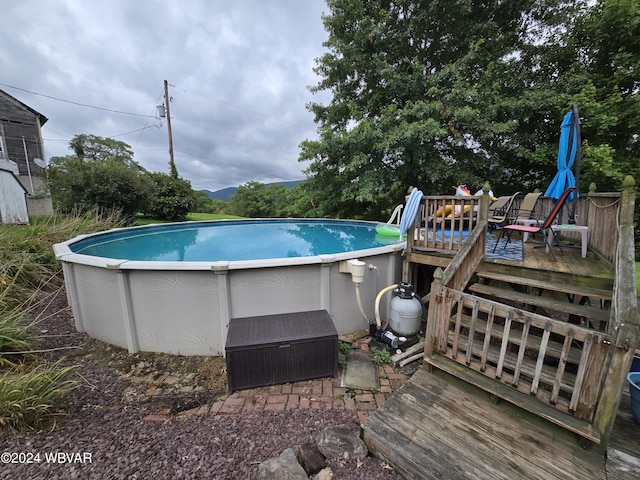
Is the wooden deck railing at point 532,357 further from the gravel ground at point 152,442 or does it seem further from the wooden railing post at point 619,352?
the gravel ground at point 152,442

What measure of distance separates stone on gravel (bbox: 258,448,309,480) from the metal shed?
1304 centimetres

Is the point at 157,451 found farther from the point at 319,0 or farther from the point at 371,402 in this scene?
the point at 319,0

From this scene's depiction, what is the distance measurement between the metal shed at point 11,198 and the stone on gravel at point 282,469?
1304 centimetres

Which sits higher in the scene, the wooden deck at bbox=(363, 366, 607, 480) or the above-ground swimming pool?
the above-ground swimming pool

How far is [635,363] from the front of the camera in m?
2.54

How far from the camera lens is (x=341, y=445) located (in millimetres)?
1950

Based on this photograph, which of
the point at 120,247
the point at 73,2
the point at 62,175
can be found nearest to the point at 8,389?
the point at 120,247

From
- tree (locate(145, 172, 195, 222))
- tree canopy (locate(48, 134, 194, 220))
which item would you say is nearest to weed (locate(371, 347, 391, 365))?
tree canopy (locate(48, 134, 194, 220))

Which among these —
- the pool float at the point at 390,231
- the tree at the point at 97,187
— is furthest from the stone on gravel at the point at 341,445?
the tree at the point at 97,187

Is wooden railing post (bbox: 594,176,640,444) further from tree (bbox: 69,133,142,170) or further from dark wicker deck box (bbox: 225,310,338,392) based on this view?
tree (bbox: 69,133,142,170)

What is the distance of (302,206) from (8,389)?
1362 cm

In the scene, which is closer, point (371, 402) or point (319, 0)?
point (371, 402)

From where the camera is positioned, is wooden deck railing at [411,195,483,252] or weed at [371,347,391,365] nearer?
weed at [371,347,391,365]

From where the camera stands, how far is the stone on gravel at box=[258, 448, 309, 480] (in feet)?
5.61
